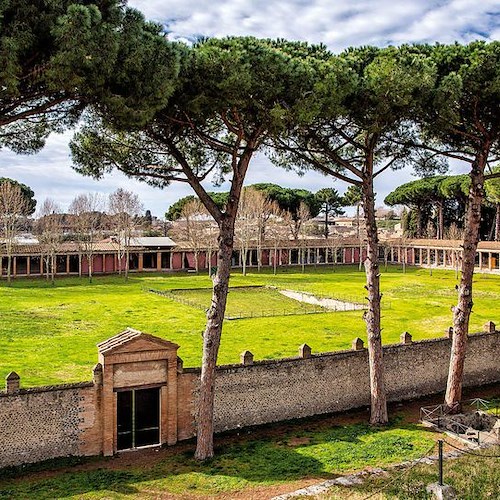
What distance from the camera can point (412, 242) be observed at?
65.9 meters

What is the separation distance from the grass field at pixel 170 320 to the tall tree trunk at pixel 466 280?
6578 mm

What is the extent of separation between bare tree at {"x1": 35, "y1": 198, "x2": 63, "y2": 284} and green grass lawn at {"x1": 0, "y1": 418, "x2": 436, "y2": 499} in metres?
35.0

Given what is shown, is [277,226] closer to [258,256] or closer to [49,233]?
[258,256]

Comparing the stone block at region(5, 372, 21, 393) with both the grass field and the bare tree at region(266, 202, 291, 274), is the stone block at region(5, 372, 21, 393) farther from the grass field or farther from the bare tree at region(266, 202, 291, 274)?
the bare tree at region(266, 202, 291, 274)

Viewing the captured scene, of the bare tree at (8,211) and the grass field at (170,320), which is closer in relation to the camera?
the grass field at (170,320)

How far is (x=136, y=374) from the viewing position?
13.9 meters

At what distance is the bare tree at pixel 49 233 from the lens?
4703 centimetres

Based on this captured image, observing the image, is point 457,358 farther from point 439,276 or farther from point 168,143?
point 439,276

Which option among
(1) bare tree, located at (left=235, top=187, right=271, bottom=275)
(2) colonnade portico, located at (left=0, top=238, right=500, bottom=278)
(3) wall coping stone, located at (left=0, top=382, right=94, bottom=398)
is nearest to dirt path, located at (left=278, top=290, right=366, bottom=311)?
(1) bare tree, located at (left=235, top=187, right=271, bottom=275)

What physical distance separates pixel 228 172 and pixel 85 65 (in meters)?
6.23

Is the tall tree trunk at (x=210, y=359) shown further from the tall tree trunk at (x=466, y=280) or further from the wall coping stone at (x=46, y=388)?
the tall tree trunk at (x=466, y=280)

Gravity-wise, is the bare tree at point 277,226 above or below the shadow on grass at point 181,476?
above

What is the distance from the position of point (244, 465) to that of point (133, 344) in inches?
149

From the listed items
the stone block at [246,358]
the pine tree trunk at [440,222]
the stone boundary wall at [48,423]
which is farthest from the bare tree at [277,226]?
the stone boundary wall at [48,423]
